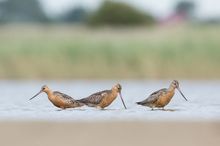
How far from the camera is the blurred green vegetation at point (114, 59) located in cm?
1608

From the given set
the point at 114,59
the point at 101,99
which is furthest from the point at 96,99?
the point at 114,59

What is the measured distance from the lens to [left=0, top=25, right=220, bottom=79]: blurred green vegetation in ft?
52.7

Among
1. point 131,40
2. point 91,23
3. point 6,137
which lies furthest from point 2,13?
point 6,137

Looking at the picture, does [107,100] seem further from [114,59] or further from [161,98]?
[114,59]

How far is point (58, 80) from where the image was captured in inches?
629

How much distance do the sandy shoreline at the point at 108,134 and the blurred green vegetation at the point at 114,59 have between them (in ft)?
26.9

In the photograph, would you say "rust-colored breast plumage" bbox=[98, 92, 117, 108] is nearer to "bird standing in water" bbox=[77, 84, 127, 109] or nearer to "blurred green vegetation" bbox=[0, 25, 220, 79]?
"bird standing in water" bbox=[77, 84, 127, 109]

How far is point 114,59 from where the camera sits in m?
16.7

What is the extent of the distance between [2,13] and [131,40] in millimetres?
27643

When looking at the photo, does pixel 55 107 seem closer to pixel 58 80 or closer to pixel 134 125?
pixel 134 125

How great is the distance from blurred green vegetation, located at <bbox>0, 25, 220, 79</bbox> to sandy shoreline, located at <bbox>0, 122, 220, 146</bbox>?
8.20m

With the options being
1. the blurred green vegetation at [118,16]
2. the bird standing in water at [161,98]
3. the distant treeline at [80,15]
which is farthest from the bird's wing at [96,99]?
the distant treeline at [80,15]

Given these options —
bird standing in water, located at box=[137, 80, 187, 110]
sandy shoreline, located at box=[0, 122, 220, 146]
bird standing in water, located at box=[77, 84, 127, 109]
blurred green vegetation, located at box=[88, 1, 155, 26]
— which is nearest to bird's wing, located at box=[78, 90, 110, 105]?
bird standing in water, located at box=[77, 84, 127, 109]

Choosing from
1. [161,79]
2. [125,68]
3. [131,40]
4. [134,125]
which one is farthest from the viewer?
[131,40]
